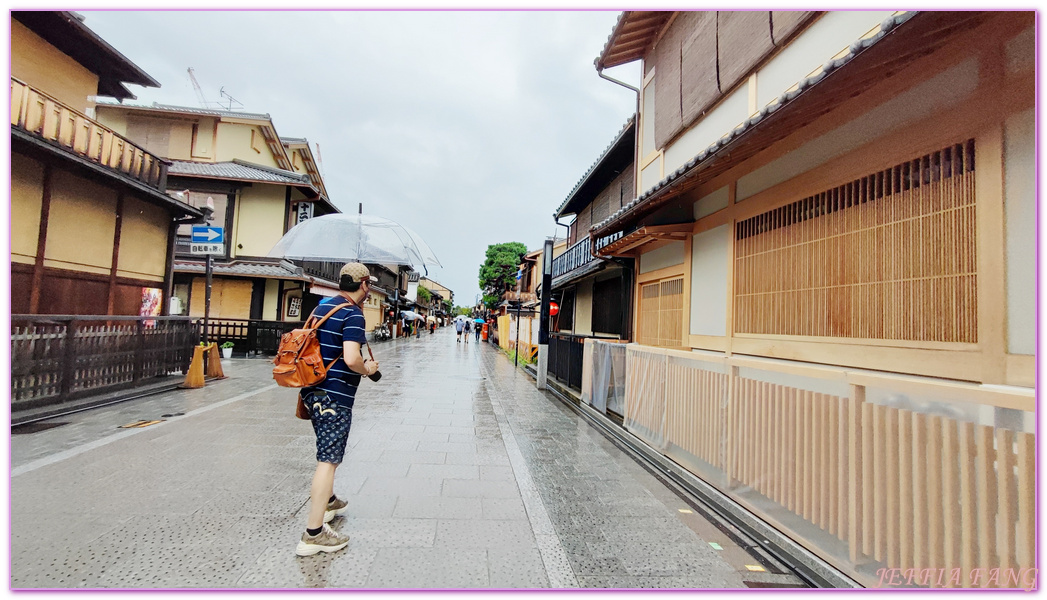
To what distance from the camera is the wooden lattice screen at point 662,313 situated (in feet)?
23.1

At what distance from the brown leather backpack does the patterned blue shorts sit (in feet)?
0.51

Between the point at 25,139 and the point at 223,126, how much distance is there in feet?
45.8

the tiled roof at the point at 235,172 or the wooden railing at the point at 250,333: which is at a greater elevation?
the tiled roof at the point at 235,172

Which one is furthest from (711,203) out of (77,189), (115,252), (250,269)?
(250,269)

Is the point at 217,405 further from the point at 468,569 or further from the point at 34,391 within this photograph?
the point at 468,569

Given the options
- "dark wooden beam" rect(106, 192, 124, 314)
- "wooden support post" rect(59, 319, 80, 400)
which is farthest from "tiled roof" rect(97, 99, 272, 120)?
"wooden support post" rect(59, 319, 80, 400)

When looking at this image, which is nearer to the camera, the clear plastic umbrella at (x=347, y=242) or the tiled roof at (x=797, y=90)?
the tiled roof at (x=797, y=90)

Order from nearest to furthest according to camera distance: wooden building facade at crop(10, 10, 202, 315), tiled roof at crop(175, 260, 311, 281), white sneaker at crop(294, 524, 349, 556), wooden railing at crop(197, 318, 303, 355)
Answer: white sneaker at crop(294, 524, 349, 556)
wooden building facade at crop(10, 10, 202, 315)
tiled roof at crop(175, 260, 311, 281)
wooden railing at crop(197, 318, 303, 355)

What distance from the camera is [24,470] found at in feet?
13.9

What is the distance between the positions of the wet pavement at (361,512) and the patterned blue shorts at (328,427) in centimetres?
63

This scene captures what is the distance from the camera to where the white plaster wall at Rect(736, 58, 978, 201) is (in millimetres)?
3174

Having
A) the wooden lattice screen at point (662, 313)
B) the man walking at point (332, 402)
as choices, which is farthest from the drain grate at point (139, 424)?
the wooden lattice screen at point (662, 313)

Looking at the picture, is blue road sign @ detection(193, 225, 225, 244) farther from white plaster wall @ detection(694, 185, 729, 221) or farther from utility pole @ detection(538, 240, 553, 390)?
white plaster wall @ detection(694, 185, 729, 221)

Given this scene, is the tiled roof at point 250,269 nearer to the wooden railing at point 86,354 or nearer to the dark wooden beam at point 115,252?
the dark wooden beam at point 115,252
